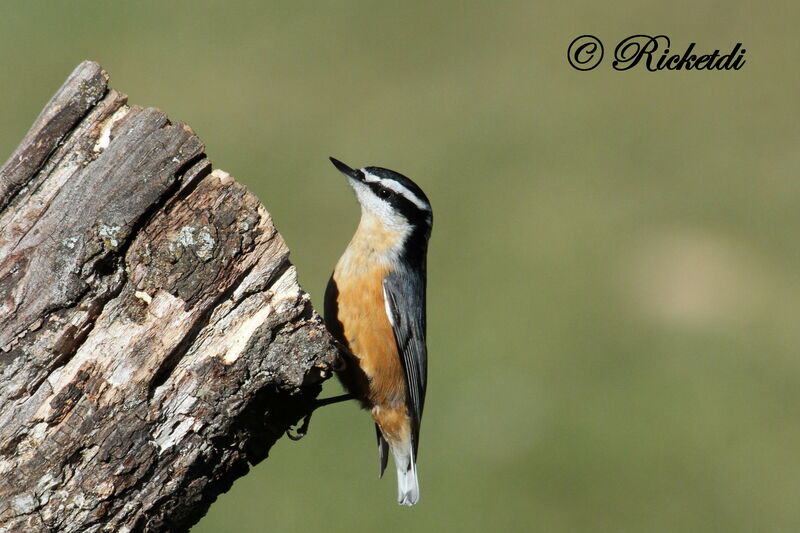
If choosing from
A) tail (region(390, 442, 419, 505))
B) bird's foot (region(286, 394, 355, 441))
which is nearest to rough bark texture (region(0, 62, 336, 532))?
bird's foot (region(286, 394, 355, 441))

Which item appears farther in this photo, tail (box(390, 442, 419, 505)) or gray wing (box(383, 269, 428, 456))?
tail (box(390, 442, 419, 505))

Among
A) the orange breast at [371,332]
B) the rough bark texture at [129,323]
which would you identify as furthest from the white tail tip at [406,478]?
the rough bark texture at [129,323]

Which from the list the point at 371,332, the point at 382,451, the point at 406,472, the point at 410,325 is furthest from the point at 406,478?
the point at 371,332

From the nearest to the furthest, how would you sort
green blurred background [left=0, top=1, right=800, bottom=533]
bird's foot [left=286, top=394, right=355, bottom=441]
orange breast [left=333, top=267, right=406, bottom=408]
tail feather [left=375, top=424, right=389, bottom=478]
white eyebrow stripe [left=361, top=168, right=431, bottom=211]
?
bird's foot [left=286, top=394, right=355, bottom=441] → orange breast [left=333, top=267, right=406, bottom=408] → white eyebrow stripe [left=361, top=168, right=431, bottom=211] → tail feather [left=375, top=424, right=389, bottom=478] → green blurred background [left=0, top=1, right=800, bottom=533]

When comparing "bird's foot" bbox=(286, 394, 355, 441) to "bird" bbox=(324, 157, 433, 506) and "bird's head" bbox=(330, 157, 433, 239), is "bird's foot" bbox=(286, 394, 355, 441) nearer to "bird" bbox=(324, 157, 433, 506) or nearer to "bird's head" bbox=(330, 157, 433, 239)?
"bird" bbox=(324, 157, 433, 506)

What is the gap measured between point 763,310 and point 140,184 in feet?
22.6

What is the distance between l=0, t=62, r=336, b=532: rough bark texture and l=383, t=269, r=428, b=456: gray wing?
1.49 m

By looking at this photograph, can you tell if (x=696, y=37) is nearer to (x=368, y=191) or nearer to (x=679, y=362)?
(x=679, y=362)

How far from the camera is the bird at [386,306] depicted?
15.4 ft

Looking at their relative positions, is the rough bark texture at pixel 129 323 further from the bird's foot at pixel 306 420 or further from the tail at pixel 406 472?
the tail at pixel 406 472

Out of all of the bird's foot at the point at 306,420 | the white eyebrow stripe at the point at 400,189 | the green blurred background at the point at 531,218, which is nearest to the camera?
the bird's foot at the point at 306,420

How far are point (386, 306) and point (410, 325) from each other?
0.18 meters

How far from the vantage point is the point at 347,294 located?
4746mm

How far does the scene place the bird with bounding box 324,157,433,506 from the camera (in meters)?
4.70
